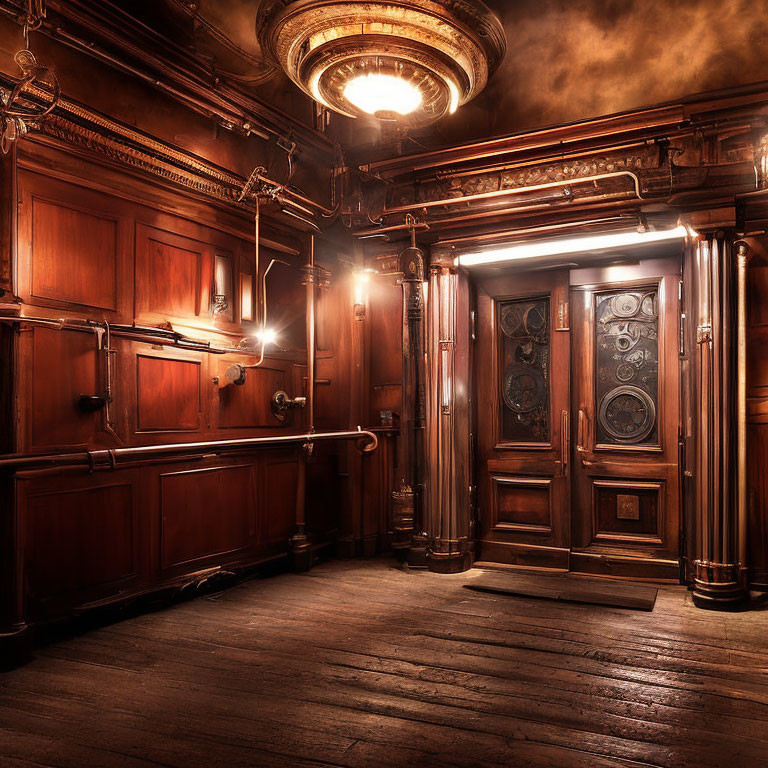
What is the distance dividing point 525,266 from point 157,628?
372cm

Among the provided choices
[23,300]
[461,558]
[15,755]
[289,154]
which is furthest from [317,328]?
[15,755]

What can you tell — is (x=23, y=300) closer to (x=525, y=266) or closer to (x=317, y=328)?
(x=317, y=328)

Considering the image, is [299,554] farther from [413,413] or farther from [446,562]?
[413,413]

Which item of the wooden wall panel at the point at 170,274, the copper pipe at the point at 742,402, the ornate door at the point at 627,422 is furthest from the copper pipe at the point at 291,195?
the copper pipe at the point at 742,402

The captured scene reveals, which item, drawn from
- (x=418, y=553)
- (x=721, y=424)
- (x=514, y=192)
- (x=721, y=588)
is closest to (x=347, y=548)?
(x=418, y=553)

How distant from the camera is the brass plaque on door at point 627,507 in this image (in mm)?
4883

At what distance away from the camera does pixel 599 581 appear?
4.80 m

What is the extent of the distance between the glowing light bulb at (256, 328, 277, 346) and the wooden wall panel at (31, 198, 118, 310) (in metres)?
1.11

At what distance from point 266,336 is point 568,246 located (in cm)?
240

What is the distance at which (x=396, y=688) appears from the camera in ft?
Result: 9.52

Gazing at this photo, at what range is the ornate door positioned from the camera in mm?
4766

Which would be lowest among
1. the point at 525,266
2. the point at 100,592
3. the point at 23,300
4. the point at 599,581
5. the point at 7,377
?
the point at 599,581

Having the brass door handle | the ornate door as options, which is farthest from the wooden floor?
the brass door handle

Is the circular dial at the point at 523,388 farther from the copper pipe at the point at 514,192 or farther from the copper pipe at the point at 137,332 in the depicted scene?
the copper pipe at the point at 137,332
